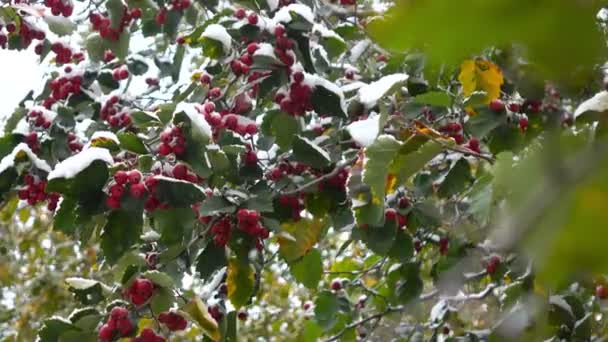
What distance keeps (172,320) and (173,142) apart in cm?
51

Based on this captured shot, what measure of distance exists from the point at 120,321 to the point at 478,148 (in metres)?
1.30

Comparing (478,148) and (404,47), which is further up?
(478,148)

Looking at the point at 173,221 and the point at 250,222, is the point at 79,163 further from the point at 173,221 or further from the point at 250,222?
the point at 250,222

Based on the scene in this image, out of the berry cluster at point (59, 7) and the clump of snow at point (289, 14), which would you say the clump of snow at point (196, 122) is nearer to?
the clump of snow at point (289, 14)

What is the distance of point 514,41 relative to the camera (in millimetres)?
241

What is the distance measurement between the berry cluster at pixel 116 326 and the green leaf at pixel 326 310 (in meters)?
1.14

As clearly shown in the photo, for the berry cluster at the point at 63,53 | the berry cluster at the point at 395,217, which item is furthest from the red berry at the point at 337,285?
the berry cluster at the point at 63,53

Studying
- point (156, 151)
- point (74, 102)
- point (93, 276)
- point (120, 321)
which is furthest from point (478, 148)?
point (93, 276)

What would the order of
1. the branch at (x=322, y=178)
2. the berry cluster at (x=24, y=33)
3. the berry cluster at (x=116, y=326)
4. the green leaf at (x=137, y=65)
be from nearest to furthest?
the berry cluster at (x=116, y=326) → the branch at (x=322, y=178) → the berry cluster at (x=24, y=33) → the green leaf at (x=137, y=65)

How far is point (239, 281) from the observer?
2.29m

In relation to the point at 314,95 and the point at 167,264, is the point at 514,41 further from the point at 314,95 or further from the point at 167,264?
the point at 167,264

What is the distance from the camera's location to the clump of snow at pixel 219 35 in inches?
95.5

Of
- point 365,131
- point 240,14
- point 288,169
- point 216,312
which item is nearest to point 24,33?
point 240,14

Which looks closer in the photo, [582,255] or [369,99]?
[582,255]
